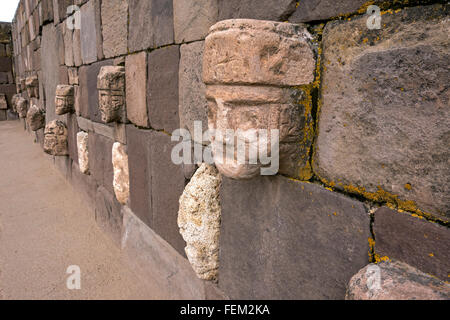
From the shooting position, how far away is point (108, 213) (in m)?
3.39

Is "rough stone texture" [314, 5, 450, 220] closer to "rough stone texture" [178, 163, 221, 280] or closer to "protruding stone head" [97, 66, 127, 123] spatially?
"rough stone texture" [178, 163, 221, 280]

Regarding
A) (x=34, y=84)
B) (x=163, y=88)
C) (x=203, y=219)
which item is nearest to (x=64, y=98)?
(x=163, y=88)

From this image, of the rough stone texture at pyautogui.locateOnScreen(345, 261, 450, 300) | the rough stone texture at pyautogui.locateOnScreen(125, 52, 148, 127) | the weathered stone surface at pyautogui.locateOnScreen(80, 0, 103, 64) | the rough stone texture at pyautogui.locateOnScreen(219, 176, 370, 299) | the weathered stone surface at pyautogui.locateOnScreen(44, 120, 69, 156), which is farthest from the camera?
the weathered stone surface at pyautogui.locateOnScreen(44, 120, 69, 156)

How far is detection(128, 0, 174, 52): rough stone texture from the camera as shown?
2.01 metres

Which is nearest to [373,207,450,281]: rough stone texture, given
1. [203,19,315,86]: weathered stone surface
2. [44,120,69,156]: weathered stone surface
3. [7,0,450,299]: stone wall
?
[7,0,450,299]: stone wall

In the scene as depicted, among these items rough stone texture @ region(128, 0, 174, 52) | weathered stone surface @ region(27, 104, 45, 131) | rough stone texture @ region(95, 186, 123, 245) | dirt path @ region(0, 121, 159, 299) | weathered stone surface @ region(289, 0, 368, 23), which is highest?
rough stone texture @ region(128, 0, 174, 52)

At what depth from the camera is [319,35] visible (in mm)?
1124

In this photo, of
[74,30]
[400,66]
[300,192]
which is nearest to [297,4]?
[400,66]

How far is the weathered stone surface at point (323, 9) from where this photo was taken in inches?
38.8

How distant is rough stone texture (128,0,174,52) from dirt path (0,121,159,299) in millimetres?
1795

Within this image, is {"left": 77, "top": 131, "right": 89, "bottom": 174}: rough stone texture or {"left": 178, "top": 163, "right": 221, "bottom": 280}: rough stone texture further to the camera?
{"left": 77, "top": 131, "right": 89, "bottom": 174}: rough stone texture

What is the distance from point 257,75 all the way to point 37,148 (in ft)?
23.4

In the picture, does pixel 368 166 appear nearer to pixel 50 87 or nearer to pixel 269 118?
pixel 269 118
